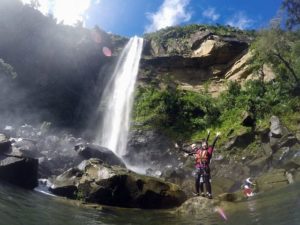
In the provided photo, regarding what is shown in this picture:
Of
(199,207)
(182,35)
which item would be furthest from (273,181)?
(182,35)

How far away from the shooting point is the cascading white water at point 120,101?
35.5 m

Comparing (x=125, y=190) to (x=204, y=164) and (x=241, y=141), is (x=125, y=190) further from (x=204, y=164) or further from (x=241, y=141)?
(x=241, y=141)

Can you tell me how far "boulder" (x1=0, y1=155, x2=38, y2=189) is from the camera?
1719cm

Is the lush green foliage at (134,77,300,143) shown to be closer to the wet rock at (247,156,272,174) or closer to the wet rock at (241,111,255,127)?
the wet rock at (241,111,255,127)

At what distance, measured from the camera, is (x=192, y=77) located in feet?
143

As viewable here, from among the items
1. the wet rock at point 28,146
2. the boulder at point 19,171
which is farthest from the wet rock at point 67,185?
the wet rock at point 28,146

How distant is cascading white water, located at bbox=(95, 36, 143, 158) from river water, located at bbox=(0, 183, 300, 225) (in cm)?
1925

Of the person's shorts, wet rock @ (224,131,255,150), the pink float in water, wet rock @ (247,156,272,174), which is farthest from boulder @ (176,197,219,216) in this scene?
wet rock @ (224,131,255,150)

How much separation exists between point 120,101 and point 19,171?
23.5 metres

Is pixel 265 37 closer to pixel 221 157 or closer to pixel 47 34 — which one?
pixel 221 157

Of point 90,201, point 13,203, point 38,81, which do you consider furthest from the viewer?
point 38,81

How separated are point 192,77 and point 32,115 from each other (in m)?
17.9

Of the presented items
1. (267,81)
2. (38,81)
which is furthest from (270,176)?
(38,81)

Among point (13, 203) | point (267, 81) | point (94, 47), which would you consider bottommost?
point (13, 203)
